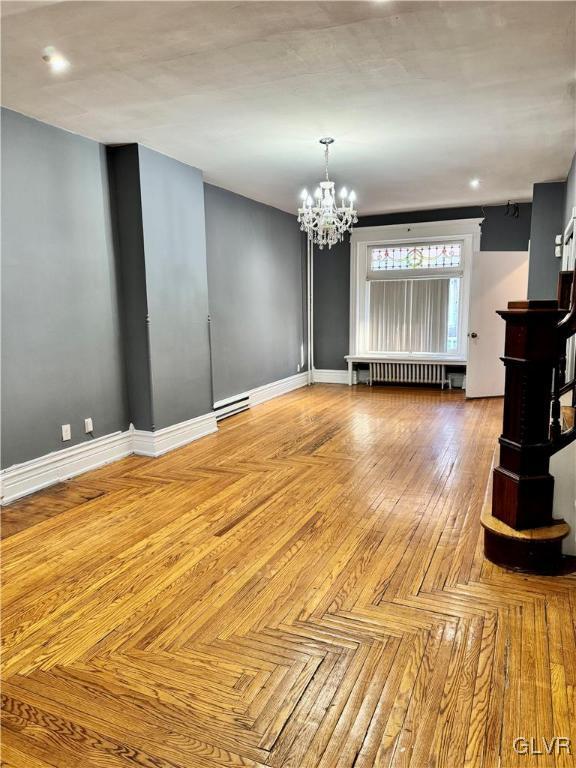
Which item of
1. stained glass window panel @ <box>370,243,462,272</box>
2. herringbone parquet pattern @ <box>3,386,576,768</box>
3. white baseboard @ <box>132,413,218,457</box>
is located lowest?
herringbone parquet pattern @ <box>3,386,576,768</box>

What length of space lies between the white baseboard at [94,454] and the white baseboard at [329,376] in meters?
3.36

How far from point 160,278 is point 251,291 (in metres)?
2.14

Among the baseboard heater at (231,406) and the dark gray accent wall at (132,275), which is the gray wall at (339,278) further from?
the dark gray accent wall at (132,275)

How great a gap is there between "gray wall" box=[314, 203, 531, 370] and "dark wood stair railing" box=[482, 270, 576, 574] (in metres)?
5.31

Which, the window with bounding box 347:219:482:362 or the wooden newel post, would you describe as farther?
the window with bounding box 347:219:482:362

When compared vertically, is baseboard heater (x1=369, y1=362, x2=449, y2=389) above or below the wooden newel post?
below

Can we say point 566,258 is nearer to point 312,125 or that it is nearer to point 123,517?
point 312,125

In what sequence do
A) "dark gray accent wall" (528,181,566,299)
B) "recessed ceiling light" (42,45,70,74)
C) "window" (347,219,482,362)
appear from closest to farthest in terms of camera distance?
"recessed ceiling light" (42,45,70,74) < "dark gray accent wall" (528,181,566,299) < "window" (347,219,482,362)

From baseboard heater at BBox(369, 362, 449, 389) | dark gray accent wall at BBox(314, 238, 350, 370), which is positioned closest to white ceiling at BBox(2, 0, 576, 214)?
dark gray accent wall at BBox(314, 238, 350, 370)

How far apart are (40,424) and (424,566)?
2799mm

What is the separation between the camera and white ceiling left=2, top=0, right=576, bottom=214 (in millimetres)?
2309

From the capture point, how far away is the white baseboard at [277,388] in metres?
6.73

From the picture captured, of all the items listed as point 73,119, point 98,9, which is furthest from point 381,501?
point 73,119

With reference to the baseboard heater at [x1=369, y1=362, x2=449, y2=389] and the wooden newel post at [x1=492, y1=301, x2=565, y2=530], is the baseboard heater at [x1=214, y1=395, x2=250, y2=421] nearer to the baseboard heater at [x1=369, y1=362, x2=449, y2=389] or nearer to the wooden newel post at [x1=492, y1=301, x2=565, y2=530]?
the baseboard heater at [x1=369, y1=362, x2=449, y2=389]
